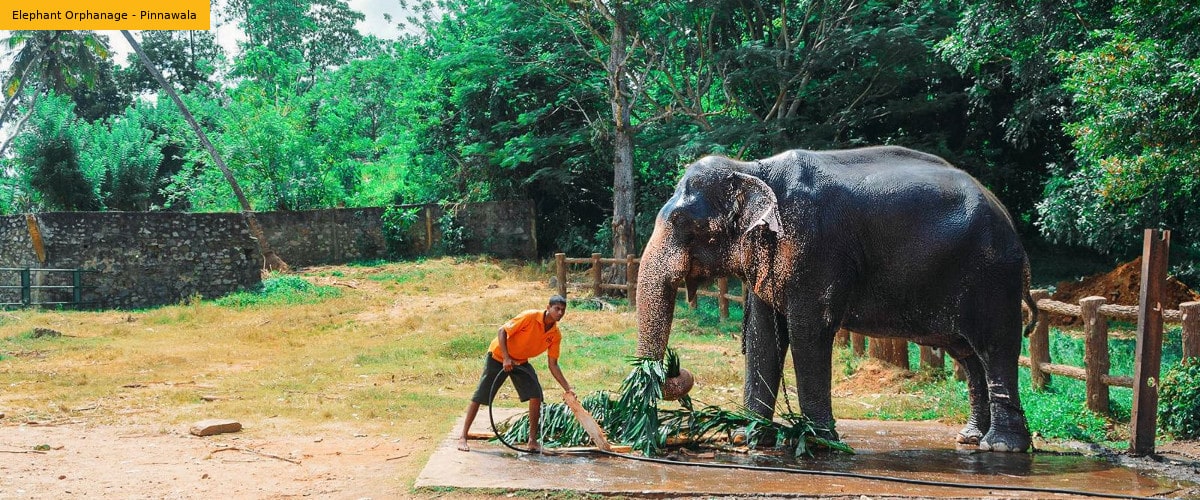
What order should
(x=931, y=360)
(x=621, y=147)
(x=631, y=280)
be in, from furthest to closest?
(x=621, y=147), (x=631, y=280), (x=931, y=360)

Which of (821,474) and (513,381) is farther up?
(513,381)

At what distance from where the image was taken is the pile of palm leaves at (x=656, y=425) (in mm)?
7348

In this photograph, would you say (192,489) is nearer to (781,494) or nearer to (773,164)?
(781,494)

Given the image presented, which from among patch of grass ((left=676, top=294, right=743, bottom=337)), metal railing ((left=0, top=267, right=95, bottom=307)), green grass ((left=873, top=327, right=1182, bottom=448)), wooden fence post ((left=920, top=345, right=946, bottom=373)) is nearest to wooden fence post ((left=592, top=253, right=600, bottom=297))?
patch of grass ((left=676, top=294, right=743, bottom=337))

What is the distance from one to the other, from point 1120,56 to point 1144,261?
4987 mm

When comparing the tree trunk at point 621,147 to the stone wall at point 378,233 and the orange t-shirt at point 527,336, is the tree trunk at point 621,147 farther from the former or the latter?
the orange t-shirt at point 527,336

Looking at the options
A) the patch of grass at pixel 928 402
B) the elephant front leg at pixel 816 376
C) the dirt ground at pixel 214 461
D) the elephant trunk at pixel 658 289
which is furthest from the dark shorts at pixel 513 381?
the patch of grass at pixel 928 402

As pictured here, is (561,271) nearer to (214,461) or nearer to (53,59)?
(214,461)

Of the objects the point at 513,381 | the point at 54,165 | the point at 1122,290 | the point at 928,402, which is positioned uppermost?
the point at 54,165

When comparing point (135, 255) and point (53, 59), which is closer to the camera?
point (135, 255)

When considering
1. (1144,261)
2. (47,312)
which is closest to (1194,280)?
(1144,261)

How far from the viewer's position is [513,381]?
733 cm

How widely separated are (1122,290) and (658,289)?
1194cm

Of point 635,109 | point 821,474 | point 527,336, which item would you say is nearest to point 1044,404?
point 821,474
